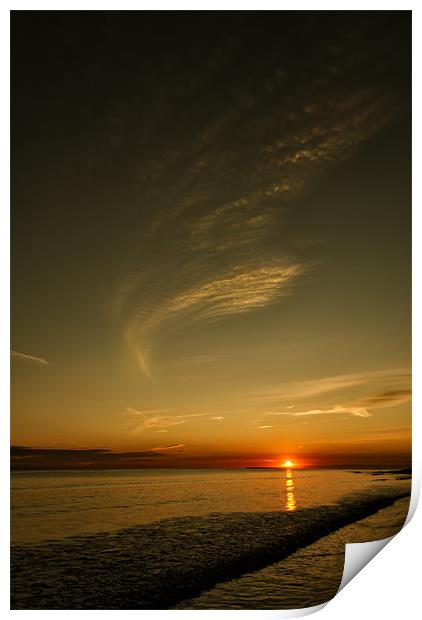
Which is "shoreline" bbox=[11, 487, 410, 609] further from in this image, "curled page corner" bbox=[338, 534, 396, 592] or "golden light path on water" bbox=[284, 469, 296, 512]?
"curled page corner" bbox=[338, 534, 396, 592]

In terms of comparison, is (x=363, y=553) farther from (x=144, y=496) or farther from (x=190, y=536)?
(x=144, y=496)

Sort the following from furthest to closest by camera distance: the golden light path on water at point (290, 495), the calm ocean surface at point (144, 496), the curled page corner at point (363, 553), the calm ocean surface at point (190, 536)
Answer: the golden light path on water at point (290, 495), the calm ocean surface at point (144, 496), the calm ocean surface at point (190, 536), the curled page corner at point (363, 553)

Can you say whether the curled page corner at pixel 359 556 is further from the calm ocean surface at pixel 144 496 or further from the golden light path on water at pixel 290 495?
the golden light path on water at pixel 290 495

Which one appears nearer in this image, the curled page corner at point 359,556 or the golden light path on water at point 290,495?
the curled page corner at point 359,556

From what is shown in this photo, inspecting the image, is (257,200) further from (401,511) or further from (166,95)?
(401,511)

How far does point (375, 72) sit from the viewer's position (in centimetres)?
290

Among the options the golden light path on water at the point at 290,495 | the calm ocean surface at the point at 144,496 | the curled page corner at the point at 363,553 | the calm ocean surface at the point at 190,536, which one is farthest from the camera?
the golden light path on water at the point at 290,495

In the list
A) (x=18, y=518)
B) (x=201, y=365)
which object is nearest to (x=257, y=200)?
(x=201, y=365)

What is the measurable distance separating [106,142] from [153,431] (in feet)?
7.48

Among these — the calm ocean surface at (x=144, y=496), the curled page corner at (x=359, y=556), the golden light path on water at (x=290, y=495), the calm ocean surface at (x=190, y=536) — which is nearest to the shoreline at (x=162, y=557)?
the calm ocean surface at (x=190, y=536)

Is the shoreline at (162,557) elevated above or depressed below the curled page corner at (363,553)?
below

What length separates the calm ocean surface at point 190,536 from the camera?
2.80 m

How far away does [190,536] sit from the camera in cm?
420

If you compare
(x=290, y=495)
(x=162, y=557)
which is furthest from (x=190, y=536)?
(x=290, y=495)
